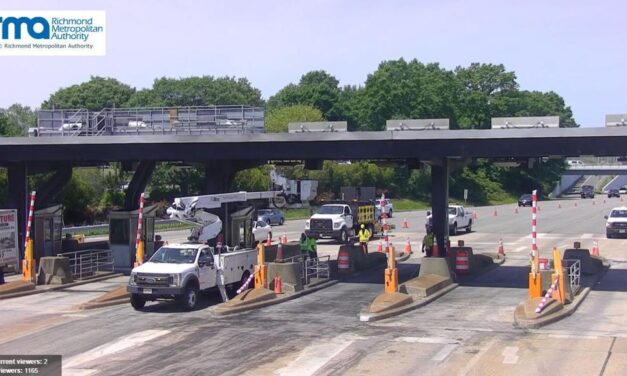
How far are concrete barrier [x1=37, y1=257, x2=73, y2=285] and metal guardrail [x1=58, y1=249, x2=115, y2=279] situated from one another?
1387mm

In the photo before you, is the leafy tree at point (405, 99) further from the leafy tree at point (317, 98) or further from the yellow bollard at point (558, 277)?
the yellow bollard at point (558, 277)

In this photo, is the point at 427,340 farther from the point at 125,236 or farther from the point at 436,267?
the point at 125,236

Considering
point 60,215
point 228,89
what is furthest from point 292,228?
point 228,89

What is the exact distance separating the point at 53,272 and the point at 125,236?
19.4 feet

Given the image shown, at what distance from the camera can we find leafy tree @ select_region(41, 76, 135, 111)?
11266 cm

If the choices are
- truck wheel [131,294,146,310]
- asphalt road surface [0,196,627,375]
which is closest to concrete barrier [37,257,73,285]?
asphalt road surface [0,196,627,375]

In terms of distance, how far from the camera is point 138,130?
1342 inches

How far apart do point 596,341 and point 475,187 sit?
275ft

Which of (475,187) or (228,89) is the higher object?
(228,89)

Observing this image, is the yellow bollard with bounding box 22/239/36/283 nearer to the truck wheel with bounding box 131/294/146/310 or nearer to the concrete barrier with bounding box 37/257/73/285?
the concrete barrier with bounding box 37/257/73/285

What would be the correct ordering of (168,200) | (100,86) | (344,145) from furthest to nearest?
(100,86), (168,200), (344,145)

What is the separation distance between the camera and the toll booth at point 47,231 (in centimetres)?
3595

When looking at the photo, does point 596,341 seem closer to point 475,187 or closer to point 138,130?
point 138,130

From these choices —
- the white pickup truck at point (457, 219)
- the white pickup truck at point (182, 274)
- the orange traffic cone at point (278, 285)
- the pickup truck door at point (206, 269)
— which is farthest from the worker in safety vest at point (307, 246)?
the white pickup truck at point (457, 219)
